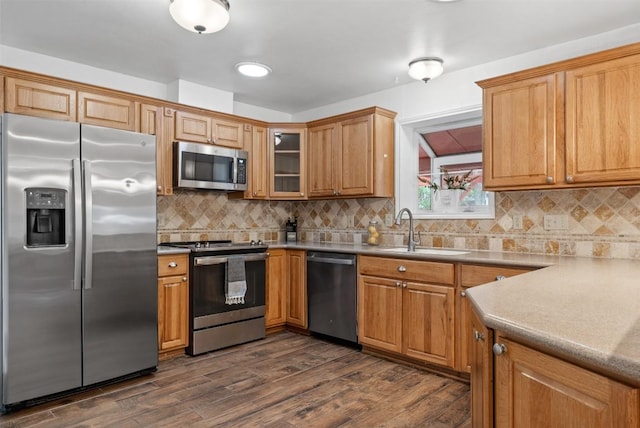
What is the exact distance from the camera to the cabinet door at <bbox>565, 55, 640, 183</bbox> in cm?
238

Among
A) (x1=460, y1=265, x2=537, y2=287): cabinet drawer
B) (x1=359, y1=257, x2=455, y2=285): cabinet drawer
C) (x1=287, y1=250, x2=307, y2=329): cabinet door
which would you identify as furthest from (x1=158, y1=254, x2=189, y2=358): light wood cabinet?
(x1=460, y1=265, x2=537, y2=287): cabinet drawer

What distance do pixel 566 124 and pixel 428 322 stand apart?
1629 mm

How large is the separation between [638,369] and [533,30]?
2.68 metres

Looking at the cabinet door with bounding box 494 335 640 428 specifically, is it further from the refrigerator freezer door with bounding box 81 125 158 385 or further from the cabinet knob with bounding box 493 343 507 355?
the refrigerator freezer door with bounding box 81 125 158 385

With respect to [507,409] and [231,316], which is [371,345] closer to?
[231,316]

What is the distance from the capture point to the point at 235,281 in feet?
11.9

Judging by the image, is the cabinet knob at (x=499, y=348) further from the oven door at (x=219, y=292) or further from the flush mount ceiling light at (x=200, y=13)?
the oven door at (x=219, y=292)

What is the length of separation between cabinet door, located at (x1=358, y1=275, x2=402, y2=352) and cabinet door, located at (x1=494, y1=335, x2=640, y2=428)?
6.50 feet

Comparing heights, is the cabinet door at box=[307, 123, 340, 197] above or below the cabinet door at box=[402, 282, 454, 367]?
above

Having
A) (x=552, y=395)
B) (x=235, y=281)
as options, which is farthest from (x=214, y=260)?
(x=552, y=395)

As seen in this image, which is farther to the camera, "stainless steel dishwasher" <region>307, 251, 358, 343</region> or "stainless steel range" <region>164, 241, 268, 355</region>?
"stainless steel dishwasher" <region>307, 251, 358, 343</region>

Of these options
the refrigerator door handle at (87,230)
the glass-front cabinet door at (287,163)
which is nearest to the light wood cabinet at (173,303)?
the refrigerator door handle at (87,230)

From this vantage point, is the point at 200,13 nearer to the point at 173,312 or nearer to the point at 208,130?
the point at 208,130

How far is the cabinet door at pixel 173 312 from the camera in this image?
10.6ft
